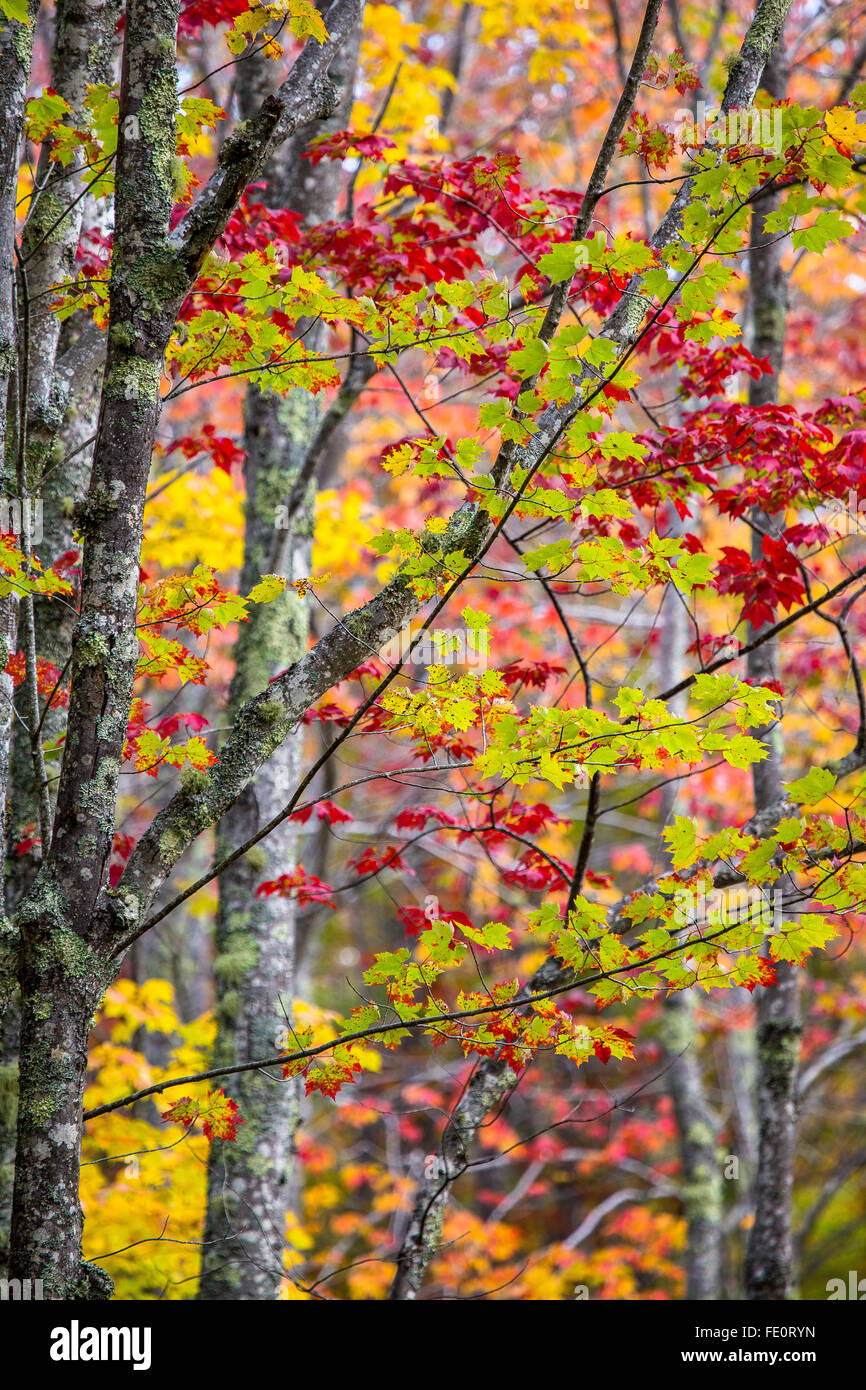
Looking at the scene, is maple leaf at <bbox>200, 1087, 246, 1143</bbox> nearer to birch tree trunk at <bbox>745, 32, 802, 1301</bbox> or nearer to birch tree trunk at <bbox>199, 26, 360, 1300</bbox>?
birch tree trunk at <bbox>199, 26, 360, 1300</bbox>

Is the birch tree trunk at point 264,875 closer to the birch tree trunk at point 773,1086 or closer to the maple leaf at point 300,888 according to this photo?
the maple leaf at point 300,888

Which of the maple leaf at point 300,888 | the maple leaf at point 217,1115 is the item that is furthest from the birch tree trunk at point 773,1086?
the maple leaf at point 217,1115

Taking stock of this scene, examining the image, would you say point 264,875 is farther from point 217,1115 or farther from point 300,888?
point 217,1115

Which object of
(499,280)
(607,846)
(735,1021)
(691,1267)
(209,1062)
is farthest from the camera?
(607,846)

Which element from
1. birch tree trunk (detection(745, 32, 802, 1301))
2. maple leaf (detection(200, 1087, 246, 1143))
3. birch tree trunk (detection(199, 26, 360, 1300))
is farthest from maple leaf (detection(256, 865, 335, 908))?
birch tree trunk (detection(745, 32, 802, 1301))

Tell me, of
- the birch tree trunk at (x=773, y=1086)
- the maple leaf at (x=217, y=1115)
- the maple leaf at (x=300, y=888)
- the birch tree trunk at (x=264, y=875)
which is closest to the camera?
Answer: the maple leaf at (x=217, y=1115)

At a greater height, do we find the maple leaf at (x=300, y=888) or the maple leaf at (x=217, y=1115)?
the maple leaf at (x=300, y=888)

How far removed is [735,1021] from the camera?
27.2ft

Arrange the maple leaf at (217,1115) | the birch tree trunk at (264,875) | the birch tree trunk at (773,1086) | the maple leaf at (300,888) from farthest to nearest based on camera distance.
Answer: the birch tree trunk at (773,1086) < the birch tree trunk at (264,875) < the maple leaf at (300,888) < the maple leaf at (217,1115)

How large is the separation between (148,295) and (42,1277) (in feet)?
6.43

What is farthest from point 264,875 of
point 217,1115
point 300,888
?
point 217,1115

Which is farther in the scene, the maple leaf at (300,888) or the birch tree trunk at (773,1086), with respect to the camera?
the birch tree trunk at (773,1086)
